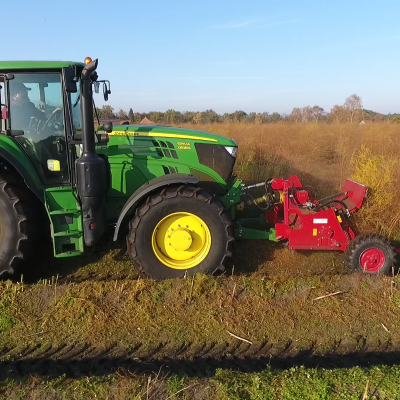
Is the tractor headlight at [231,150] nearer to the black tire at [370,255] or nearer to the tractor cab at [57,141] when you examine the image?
the tractor cab at [57,141]

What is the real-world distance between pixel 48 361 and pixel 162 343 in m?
1.01

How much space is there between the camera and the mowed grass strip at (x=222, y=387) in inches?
109

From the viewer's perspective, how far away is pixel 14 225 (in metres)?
4.41

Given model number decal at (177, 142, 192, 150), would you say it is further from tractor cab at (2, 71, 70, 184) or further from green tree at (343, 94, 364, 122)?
green tree at (343, 94, 364, 122)

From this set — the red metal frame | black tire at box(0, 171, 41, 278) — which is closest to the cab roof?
black tire at box(0, 171, 41, 278)

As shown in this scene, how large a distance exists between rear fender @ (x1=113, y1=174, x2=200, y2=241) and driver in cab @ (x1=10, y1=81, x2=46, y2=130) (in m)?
1.40

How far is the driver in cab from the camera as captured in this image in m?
4.46

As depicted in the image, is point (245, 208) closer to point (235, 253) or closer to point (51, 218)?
point (235, 253)

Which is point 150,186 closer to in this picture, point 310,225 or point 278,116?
point 310,225

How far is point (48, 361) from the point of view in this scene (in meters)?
3.53

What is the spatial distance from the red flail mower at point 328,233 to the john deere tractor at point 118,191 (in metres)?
0.01

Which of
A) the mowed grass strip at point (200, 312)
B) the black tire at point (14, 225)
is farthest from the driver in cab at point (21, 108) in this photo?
the mowed grass strip at point (200, 312)

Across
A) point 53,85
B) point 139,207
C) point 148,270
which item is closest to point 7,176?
point 53,85

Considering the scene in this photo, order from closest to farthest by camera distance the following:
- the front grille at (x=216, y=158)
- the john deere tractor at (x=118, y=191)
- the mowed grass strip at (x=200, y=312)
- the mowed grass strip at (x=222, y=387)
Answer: the mowed grass strip at (x=222, y=387)
the mowed grass strip at (x=200, y=312)
the john deere tractor at (x=118, y=191)
the front grille at (x=216, y=158)
